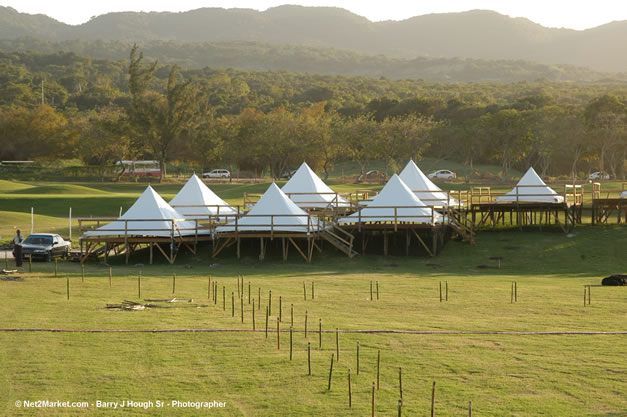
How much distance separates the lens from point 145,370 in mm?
16734

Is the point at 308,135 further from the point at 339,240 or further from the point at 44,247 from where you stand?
the point at 44,247

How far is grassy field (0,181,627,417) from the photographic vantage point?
49.4ft

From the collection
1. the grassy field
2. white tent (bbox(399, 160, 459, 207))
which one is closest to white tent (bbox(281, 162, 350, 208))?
white tent (bbox(399, 160, 459, 207))

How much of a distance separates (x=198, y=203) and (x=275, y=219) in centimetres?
738

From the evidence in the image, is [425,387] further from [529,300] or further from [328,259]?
[328,259]

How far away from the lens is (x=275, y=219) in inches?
1549

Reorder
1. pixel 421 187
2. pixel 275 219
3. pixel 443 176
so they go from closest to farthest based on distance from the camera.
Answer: pixel 275 219 → pixel 421 187 → pixel 443 176

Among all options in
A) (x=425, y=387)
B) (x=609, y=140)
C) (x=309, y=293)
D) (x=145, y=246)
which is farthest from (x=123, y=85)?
(x=425, y=387)

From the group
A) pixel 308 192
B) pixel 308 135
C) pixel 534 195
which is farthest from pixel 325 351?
pixel 308 135

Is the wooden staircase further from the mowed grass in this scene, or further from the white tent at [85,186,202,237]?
the mowed grass

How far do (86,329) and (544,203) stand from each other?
31.9 m

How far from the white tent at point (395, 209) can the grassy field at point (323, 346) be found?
623 cm

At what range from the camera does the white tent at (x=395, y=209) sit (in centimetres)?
4044

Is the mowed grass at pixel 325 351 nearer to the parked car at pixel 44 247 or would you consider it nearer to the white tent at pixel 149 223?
the parked car at pixel 44 247
